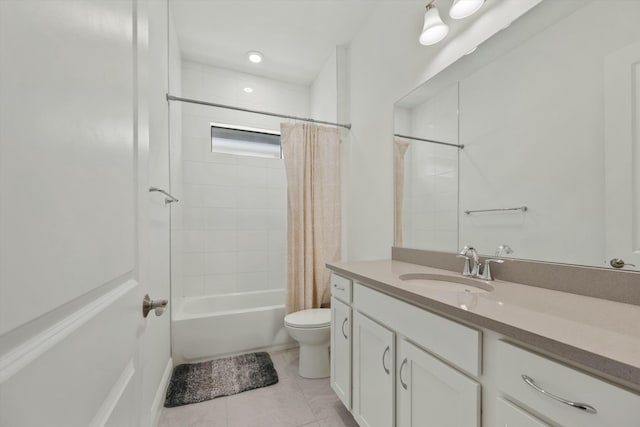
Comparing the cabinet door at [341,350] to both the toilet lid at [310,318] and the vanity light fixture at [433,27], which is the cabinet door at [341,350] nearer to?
the toilet lid at [310,318]

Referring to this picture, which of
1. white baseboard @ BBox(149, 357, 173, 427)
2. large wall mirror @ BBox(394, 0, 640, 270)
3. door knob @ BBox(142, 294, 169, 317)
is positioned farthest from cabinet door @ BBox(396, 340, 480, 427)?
white baseboard @ BBox(149, 357, 173, 427)

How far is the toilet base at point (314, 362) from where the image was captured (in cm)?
196

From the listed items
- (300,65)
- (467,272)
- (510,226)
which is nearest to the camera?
(510,226)

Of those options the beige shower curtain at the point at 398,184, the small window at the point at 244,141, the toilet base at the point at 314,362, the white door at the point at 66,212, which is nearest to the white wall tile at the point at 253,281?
the toilet base at the point at 314,362

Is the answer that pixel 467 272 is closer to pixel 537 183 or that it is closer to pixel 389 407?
pixel 537 183

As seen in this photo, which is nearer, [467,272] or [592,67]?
[592,67]

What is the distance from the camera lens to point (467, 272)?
1289 mm

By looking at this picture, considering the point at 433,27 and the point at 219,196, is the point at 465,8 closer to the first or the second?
the point at 433,27

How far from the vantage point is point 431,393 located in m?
0.91

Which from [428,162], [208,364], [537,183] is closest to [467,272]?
[537,183]

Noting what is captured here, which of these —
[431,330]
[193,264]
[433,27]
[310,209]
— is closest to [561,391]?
[431,330]

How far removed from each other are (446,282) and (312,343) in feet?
3.62

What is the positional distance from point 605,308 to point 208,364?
236 cm

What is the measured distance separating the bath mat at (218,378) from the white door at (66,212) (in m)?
1.40
